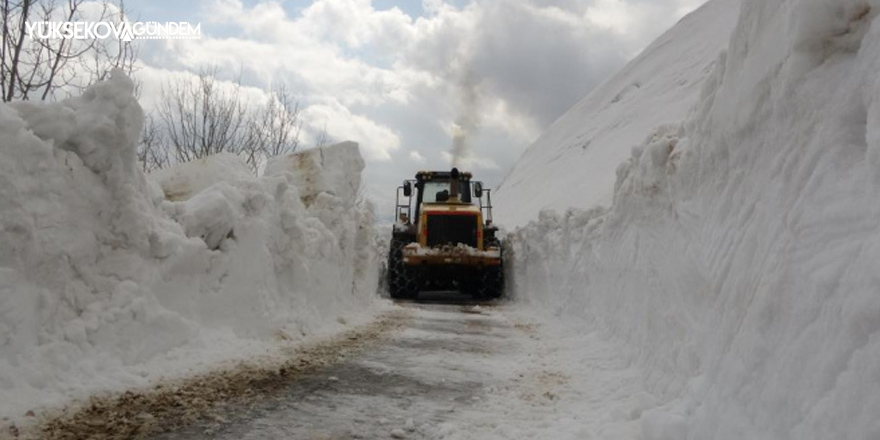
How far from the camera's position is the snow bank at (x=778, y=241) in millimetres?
2273

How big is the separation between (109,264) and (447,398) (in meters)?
2.84

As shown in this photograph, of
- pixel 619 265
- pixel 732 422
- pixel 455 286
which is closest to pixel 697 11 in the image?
pixel 455 286

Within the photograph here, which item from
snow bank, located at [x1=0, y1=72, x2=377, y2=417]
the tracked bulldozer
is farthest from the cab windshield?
snow bank, located at [x1=0, y1=72, x2=377, y2=417]

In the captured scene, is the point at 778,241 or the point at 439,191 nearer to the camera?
the point at 778,241

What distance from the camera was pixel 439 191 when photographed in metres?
18.4

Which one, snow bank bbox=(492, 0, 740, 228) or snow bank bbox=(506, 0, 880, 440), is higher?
snow bank bbox=(492, 0, 740, 228)

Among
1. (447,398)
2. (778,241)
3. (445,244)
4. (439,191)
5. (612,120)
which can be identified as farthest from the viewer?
(612,120)

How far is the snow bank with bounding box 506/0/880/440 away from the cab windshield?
12.6 metres

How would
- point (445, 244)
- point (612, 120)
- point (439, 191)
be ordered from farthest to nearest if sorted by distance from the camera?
1. point (612, 120)
2. point (439, 191)
3. point (445, 244)

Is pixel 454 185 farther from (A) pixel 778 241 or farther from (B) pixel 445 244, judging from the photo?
(A) pixel 778 241

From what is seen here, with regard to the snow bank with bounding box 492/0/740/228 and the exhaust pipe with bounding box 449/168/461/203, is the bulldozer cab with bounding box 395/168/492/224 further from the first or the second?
the snow bank with bounding box 492/0/740/228

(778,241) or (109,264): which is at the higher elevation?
(778,241)

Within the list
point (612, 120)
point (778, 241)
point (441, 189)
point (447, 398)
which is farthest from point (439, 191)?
point (612, 120)

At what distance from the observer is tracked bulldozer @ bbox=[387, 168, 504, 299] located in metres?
16.1
